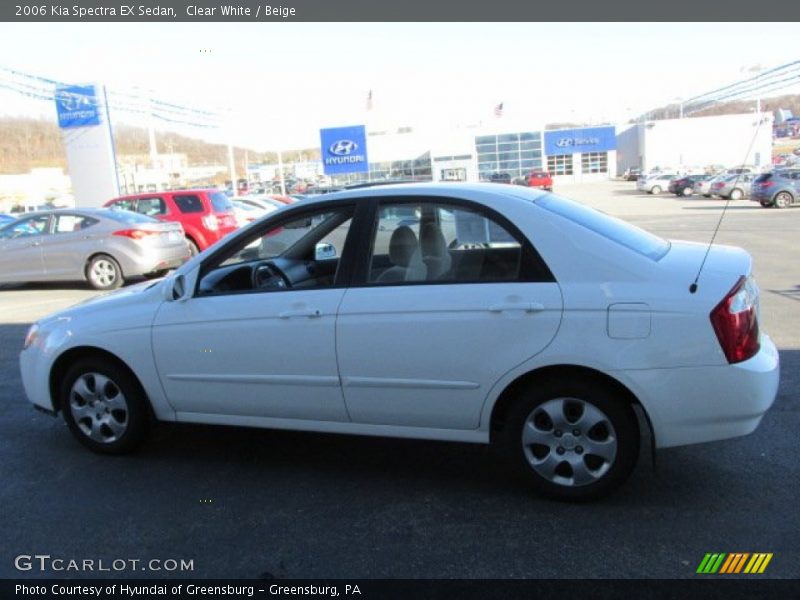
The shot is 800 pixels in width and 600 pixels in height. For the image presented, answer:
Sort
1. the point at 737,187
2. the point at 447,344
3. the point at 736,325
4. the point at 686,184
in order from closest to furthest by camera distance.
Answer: the point at 736,325 → the point at 447,344 → the point at 737,187 → the point at 686,184

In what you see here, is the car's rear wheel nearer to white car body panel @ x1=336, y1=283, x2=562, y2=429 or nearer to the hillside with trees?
white car body panel @ x1=336, y1=283, x2=562, y2=429

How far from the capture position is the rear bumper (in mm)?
3121

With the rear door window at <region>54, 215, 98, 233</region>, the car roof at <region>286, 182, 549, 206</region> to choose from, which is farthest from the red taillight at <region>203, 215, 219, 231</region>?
the car roof at <region>286, 182, 549, 206</region>

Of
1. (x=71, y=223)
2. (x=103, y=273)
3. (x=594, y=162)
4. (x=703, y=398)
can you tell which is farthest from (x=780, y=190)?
(x=594, y=162)

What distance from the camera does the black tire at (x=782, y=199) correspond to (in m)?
26.0

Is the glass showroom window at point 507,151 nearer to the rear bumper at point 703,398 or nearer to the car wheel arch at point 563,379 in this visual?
the car wheel arch at point 563,379

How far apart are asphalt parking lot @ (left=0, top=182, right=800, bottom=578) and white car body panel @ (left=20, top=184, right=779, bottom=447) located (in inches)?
14.0

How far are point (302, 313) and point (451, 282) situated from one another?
32.6 inches

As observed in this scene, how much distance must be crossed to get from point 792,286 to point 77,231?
36.5 ft

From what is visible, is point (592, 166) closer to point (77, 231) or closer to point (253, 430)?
point (77, 231)

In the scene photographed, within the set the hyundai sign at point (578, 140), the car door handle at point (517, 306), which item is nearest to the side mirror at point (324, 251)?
the car door handle at point (517, 306)

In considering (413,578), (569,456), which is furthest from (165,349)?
(569,456)

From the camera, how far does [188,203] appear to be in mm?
14281

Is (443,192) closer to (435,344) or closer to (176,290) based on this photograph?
(435,344)
